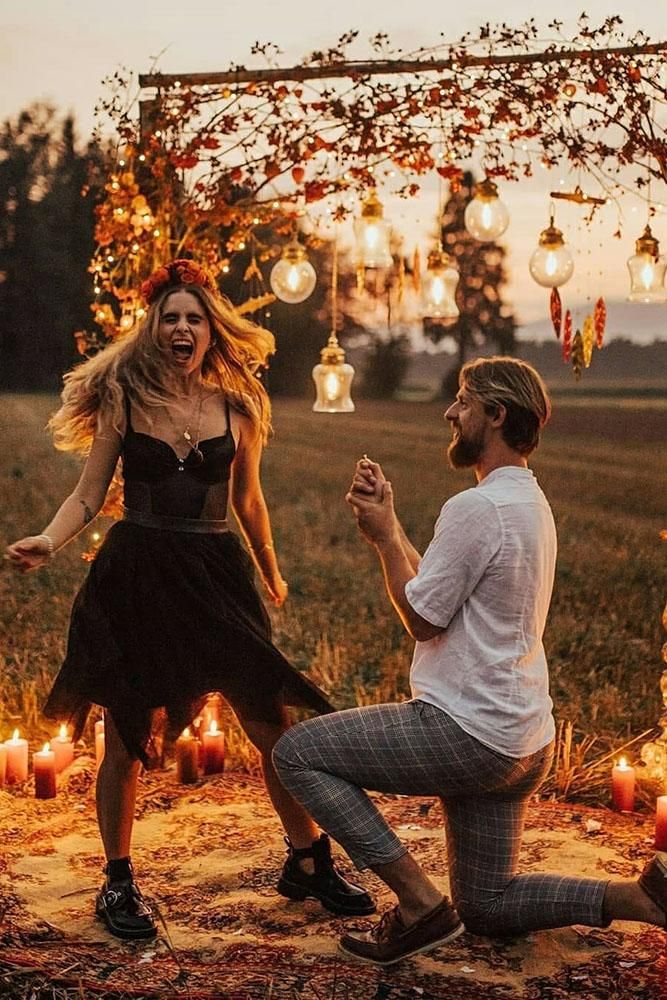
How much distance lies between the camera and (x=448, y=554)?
3.45 metres

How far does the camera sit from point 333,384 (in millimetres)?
5266

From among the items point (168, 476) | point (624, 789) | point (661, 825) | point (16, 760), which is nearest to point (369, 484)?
point (168, 476)

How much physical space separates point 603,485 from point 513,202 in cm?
651

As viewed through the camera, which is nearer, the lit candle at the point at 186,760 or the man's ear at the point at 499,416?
the man's ear at the point at 499,416

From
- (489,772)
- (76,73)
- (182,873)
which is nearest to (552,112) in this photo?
(489,772)

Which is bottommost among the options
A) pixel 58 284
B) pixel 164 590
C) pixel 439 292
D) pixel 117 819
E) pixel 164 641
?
pixel 117 819

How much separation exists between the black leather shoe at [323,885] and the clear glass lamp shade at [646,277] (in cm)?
251

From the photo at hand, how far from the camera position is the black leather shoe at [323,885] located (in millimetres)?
4082

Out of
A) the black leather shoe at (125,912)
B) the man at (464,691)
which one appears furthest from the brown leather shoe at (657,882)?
the black leather shoe at (125,912)

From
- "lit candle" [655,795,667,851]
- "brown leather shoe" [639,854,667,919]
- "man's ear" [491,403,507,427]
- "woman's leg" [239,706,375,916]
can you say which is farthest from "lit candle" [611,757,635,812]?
"man's ear" [491,403,507,427]

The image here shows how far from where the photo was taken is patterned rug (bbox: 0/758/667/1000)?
357 cm

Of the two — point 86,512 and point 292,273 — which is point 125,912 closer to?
point 86,512

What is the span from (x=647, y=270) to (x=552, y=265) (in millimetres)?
372

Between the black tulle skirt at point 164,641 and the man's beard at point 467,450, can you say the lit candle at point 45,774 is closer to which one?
the black tulle skirt at point 164,641
